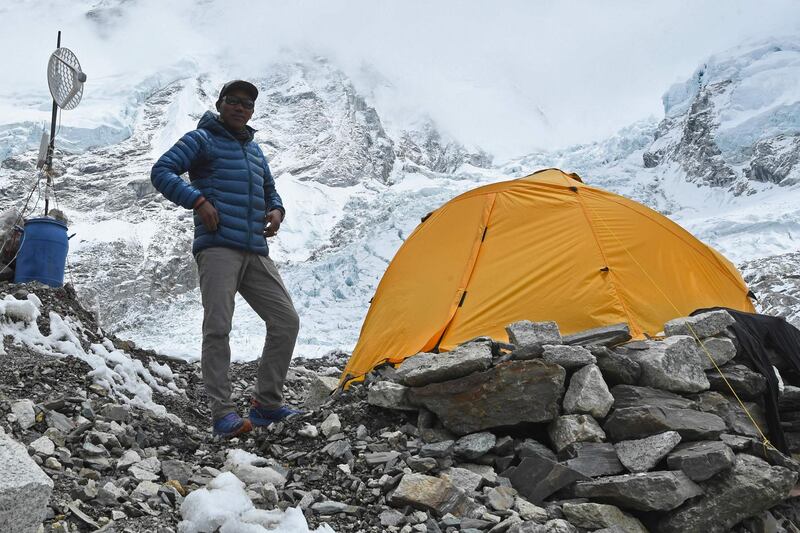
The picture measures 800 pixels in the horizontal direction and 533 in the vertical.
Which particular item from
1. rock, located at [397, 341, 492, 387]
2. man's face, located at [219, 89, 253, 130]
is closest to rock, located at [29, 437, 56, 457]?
rock, located at [397, 341, 492, 387]

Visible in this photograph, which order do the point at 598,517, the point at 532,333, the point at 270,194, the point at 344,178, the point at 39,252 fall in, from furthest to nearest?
the point at 344,178, the point at 39,252, the point at 270,194, the point at 532,333, the point at 598,517

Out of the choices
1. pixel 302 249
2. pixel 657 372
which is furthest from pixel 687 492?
pixel 302 249

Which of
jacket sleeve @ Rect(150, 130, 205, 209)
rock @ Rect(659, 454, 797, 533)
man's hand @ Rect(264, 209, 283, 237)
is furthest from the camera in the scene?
man's hand @ Rect(264, 209, 283, 237)

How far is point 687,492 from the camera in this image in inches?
114

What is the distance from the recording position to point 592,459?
10.3ft

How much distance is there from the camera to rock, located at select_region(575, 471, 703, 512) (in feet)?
9.36

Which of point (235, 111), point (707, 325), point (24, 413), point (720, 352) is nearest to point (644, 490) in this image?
point (720, 352)

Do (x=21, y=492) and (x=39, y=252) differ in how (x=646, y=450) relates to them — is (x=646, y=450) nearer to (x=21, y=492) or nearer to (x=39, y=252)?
(x=21, y=492)

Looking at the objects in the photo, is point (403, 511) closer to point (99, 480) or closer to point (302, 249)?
point (99, 480)

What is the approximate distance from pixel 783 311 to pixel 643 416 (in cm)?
2237

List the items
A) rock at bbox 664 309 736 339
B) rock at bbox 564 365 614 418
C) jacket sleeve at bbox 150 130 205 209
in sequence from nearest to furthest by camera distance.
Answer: rock at bbox 564 365 614 418, jacket sleeve at bbox 150 130 205 209, rock at bbox 664 309 736 339

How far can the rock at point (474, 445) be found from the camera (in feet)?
10.8

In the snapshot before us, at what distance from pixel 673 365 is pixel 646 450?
858 mm

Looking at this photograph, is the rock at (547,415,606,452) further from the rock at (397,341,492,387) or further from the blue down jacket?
the blue down jacket
